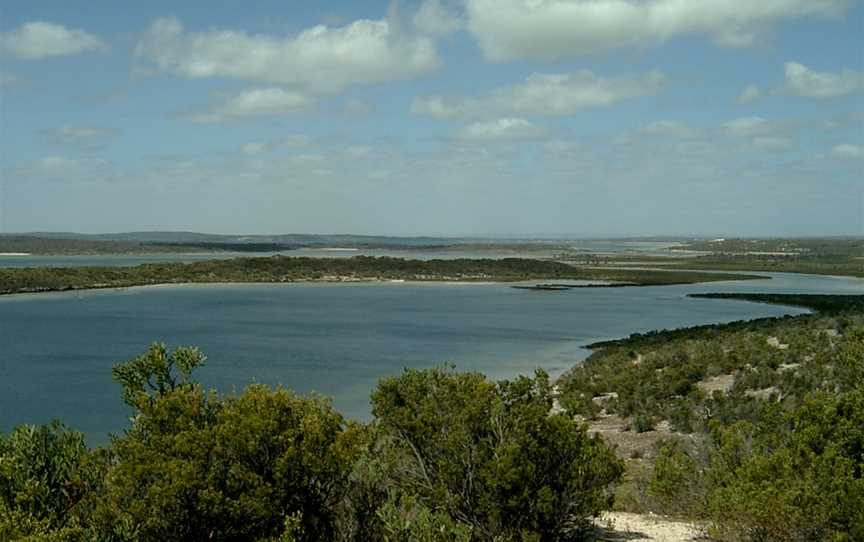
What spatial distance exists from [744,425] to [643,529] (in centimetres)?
252

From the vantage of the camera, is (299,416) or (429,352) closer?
(299,416)

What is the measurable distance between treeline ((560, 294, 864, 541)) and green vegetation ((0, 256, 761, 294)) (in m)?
64.2

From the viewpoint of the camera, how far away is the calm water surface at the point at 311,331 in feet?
97.5

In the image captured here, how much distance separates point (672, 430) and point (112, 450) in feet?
47.7

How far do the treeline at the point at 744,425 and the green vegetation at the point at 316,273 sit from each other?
64161 millimetres

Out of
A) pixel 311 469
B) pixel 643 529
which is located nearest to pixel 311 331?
pixel 643 529

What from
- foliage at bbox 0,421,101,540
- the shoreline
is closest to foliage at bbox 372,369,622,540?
foliage at bbox 0,421,101,540

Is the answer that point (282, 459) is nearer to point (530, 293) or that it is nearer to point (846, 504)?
point (846, 504)

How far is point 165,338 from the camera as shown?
4400cm

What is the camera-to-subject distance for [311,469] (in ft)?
26.3

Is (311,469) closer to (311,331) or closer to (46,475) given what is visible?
(46,475)

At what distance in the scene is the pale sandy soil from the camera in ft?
34.3

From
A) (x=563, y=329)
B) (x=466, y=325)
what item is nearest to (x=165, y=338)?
(x=466, y=325)

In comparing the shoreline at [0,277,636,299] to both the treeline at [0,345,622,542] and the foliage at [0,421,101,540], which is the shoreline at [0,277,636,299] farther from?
the treeline at [0,345,622,542]
